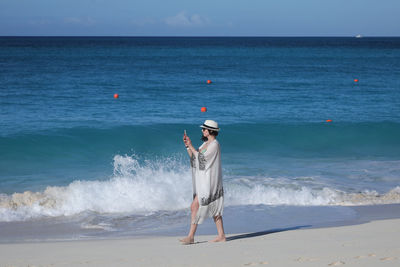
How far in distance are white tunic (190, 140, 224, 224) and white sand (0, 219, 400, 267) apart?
1.43 feet

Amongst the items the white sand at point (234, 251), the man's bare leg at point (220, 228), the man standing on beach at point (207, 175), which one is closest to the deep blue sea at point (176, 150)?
the white sand at point (234, 251)

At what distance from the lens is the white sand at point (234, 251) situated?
537 cm

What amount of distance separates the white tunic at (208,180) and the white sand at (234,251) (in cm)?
43

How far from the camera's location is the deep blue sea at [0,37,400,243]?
356 inches

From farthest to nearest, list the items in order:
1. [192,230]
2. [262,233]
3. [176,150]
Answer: [176,150] → [262,233] → [192,230]

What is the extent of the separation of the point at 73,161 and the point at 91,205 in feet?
15.6

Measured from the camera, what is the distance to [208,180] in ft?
20.5

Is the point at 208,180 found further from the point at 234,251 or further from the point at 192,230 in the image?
the point at 234,251

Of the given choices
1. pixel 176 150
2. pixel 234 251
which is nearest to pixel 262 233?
pixel 234 251

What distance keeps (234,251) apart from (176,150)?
31.9 ft

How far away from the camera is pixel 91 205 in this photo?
30.3 ft

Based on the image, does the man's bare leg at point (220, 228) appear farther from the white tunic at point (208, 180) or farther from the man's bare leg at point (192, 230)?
the man's bare leg at point (192, 230)

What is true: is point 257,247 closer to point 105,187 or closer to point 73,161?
point 105,187

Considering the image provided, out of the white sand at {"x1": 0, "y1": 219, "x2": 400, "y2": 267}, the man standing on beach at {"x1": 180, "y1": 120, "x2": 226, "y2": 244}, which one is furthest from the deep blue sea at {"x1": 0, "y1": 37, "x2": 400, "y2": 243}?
the man standing on beach at {"x1": 180, "y1": 120, "x2": 226, "y2": 244}
